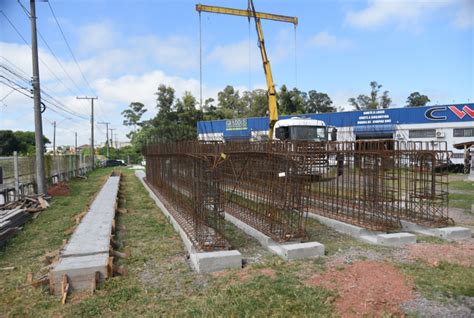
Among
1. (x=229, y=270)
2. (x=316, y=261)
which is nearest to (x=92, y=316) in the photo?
(x=229, y=270)

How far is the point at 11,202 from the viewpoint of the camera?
439 inches

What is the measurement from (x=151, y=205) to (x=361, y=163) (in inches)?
265

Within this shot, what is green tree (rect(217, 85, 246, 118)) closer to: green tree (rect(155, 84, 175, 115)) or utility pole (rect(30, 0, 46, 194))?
green tree (rect(155, 84, 175, 115))

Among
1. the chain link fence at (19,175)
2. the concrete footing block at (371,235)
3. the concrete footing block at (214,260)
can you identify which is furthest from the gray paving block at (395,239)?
the chain link fence at (19,175)

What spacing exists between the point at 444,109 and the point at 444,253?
23.8 metres

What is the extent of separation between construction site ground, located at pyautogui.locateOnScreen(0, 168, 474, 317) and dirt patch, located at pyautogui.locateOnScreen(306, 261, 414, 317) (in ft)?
0.04

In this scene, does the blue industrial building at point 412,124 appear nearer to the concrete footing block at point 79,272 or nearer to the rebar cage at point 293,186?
the rebar cage at point 293,186

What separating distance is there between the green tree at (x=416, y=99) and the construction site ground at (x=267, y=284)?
75.5m

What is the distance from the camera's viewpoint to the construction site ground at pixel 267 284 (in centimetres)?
400

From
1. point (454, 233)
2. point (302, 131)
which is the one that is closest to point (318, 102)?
point (302, 131)

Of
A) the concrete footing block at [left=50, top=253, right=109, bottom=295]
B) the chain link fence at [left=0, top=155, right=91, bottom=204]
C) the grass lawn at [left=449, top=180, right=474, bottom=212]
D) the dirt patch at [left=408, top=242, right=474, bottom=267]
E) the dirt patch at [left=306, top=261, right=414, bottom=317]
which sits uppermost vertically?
the chain link fence at [left=0, top=155, right=91, bottom=204]

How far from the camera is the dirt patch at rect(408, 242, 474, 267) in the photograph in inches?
220

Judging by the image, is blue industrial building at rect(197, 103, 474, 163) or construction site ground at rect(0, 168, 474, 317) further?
blue industrial building at rect(197, 103, 474, 163)

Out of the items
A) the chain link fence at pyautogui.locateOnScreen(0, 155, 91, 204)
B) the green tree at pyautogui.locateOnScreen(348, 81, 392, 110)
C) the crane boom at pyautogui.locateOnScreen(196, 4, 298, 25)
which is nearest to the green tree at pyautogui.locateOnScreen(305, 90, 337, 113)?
the green tree at pyautogui.locateOnScreen(348, 81, 392, 110)
